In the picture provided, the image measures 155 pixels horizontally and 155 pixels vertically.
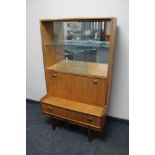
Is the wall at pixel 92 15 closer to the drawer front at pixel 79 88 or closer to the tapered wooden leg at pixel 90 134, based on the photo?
the drawer front at pixel 79 88

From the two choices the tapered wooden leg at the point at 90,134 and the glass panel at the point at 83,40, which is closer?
the glass panel at the point at 83,40

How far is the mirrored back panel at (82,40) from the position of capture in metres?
1.79

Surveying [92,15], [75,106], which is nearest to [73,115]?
[75,106]

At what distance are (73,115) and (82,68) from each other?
1.92 feet

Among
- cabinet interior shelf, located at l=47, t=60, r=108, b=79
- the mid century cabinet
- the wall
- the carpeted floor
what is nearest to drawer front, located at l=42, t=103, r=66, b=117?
the mid century cabinet

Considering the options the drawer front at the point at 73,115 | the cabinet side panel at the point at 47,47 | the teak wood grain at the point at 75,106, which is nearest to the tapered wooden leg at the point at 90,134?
the drawer front at the point at 73,115

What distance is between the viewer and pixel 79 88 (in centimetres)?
196

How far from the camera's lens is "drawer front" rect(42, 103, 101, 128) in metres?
1.80

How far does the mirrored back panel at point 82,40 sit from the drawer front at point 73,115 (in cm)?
68

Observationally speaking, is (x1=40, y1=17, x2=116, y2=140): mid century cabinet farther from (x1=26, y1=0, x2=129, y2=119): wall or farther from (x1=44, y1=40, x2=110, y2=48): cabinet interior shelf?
(x1=26, y1=0, x2=129, y2=119): wall

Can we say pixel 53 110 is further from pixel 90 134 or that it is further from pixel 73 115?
pixel 90 134
